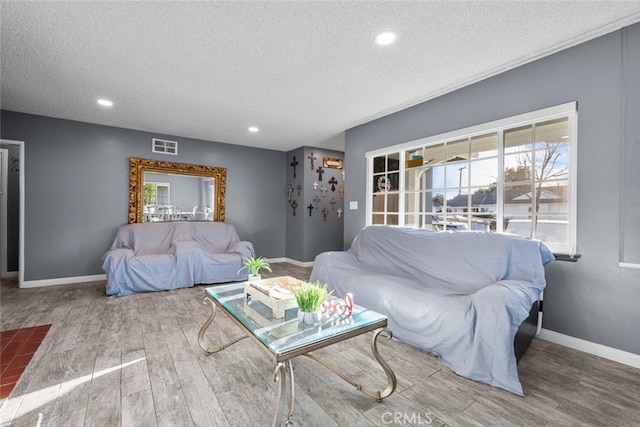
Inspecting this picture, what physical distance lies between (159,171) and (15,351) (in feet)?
10.9

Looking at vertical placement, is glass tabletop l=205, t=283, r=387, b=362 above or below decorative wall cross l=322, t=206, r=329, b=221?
below

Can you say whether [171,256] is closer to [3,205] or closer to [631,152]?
[3,205]

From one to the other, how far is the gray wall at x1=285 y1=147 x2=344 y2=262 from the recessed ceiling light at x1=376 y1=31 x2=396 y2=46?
3.64 meters

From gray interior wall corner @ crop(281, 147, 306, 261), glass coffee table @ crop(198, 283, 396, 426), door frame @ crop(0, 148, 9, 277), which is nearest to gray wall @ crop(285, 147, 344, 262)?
gray interior wall corner @ crop(281, 147, 306, 261)

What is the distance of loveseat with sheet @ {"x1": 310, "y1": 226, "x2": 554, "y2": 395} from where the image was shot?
185 centimetres

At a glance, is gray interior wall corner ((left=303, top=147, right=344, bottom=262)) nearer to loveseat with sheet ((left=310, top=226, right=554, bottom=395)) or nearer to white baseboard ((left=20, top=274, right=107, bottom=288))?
loveseat with sheet ((left=310, top=226, right=554, bottom=395))

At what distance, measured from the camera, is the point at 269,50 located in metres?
2.38

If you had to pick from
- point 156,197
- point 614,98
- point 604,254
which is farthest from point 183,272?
point 614,98

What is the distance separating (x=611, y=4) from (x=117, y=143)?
5.98 metres

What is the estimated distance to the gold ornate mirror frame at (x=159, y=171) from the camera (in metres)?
4.71

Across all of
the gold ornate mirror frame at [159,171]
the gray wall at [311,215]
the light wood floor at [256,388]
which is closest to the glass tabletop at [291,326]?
the light wood floor at [256,388]

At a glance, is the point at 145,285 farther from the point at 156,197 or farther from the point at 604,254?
the point at 604,254

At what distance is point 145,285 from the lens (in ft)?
12.5

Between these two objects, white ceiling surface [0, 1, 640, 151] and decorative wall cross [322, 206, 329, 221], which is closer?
white ceiling surface [0, 1, 640, 151]
